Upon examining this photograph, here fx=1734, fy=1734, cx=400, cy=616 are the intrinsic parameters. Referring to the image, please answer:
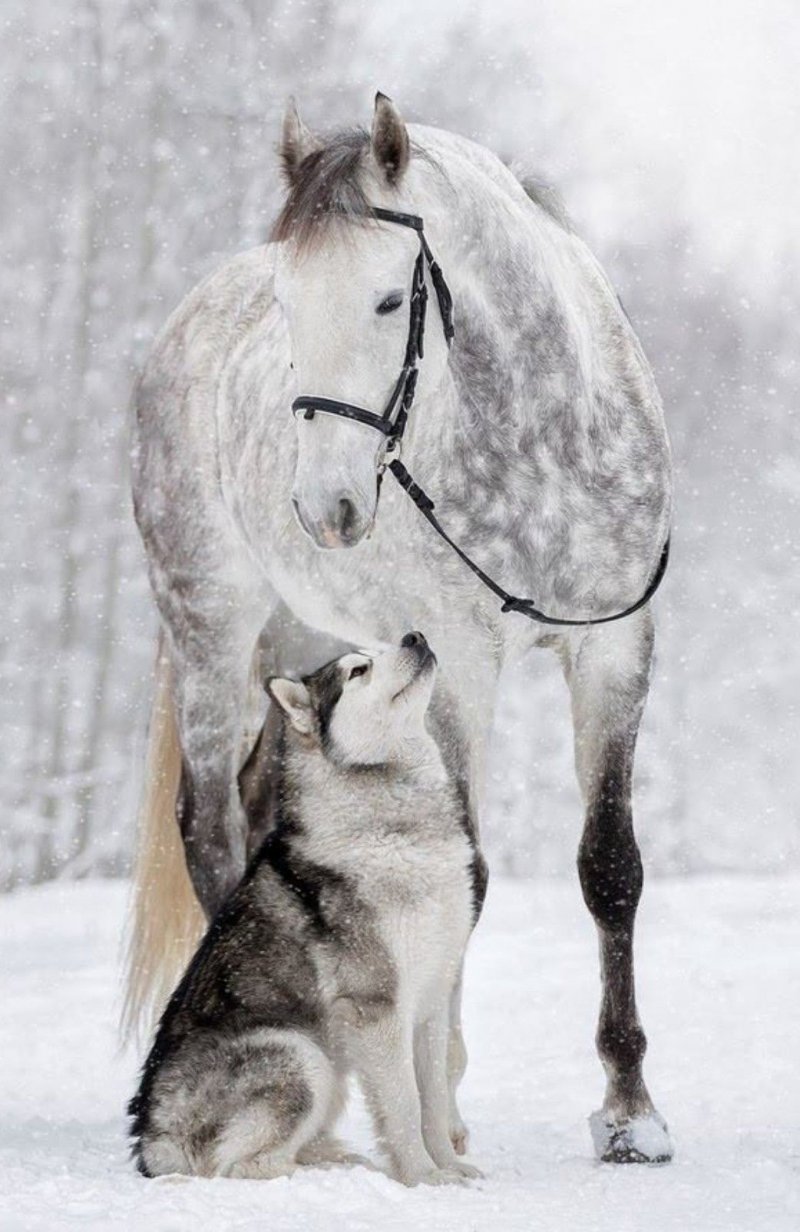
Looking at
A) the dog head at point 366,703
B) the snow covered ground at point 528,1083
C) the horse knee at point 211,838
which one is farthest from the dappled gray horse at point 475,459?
the horse knee at point 211,838

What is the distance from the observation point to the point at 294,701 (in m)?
4.60

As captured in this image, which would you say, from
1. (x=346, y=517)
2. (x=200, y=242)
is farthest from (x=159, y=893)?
(x=200, y=242)

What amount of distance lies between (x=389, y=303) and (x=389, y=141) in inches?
17.5

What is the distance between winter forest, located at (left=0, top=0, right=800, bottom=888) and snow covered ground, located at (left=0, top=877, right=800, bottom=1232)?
425cm

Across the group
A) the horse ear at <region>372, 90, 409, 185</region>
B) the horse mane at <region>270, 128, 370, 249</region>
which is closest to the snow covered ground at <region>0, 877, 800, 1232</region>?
the horse mane at <region>270, 128, 370, 249</region>

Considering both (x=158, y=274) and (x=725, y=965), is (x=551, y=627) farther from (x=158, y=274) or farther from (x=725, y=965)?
(x=158, y=274)

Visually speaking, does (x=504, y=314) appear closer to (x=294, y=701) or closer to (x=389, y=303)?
(x=389, y=303)

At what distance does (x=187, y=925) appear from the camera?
648 cm

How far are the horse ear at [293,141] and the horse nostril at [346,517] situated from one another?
104cm

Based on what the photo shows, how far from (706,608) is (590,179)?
331 inches

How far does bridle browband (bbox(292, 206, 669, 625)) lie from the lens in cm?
444

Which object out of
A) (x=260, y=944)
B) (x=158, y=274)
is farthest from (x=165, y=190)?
(x=260, y=944)

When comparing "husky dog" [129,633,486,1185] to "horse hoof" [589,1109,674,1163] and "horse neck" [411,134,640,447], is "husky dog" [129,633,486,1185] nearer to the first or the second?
"horse hoof" [589,1109,674,1163]

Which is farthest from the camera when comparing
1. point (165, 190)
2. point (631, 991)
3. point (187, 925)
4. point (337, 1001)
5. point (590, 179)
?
point (590, 179)
